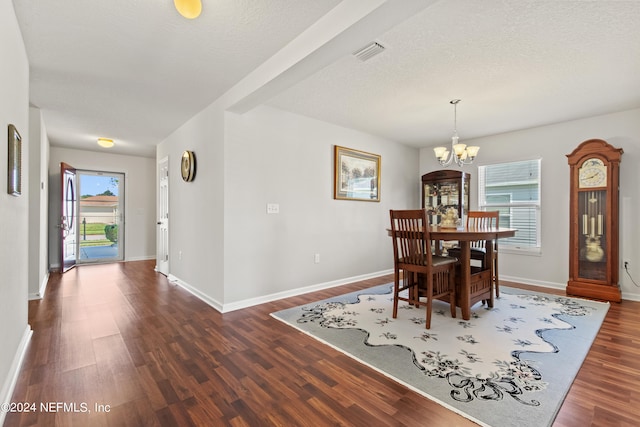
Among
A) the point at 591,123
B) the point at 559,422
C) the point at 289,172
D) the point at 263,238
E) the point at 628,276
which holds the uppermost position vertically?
the point at 591,123

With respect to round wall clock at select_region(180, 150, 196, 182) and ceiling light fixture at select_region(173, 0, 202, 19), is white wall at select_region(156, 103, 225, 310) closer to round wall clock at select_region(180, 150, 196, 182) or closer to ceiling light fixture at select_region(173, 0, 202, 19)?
round wall clock at select_region(180, 150, 196, 182)

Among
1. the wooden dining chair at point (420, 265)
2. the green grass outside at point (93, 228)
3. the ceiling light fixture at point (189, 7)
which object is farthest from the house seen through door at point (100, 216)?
the wooden dining chair at point (420, 265)

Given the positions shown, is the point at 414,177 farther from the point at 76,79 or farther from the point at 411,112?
the point at 76,79

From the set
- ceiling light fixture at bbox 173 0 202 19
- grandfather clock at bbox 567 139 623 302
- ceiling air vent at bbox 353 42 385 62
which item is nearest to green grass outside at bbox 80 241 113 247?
ceiling light fixture at bbox 173 0 202 19

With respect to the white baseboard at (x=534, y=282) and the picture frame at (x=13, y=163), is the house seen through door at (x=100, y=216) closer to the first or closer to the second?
the picture frame at (x=13, y=163)

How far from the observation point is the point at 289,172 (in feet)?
12.5

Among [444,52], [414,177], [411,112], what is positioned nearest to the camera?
[444,52]

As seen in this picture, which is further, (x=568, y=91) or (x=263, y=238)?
(x=263, y=238)

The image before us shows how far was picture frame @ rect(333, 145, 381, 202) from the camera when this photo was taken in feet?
14.3

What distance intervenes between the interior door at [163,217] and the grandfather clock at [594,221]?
239 inches

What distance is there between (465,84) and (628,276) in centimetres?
334

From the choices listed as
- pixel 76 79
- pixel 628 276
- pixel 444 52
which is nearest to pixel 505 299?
pixel 628 276

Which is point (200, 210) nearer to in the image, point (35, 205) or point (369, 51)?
point (35, 205)

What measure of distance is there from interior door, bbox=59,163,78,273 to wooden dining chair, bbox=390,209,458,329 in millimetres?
5950
